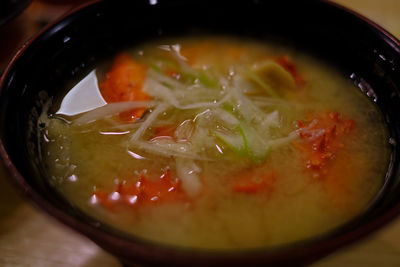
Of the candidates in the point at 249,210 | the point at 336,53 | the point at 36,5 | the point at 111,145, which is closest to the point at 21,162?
the point at 111,145

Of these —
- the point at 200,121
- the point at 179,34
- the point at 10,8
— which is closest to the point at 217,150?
the point at 200,121

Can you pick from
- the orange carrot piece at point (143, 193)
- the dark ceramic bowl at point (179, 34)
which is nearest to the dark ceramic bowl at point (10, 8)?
the dark ceramic bowl at point (179, 34)

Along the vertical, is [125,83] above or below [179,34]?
below

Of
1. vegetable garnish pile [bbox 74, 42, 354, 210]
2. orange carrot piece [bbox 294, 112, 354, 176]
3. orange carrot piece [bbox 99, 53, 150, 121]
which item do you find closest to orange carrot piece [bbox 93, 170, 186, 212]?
vegetable garnish pile [bbox 74, 42, 354, 210]

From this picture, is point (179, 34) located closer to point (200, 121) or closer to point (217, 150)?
point (200, 121)

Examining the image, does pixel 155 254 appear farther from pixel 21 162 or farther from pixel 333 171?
pixel 333 171
